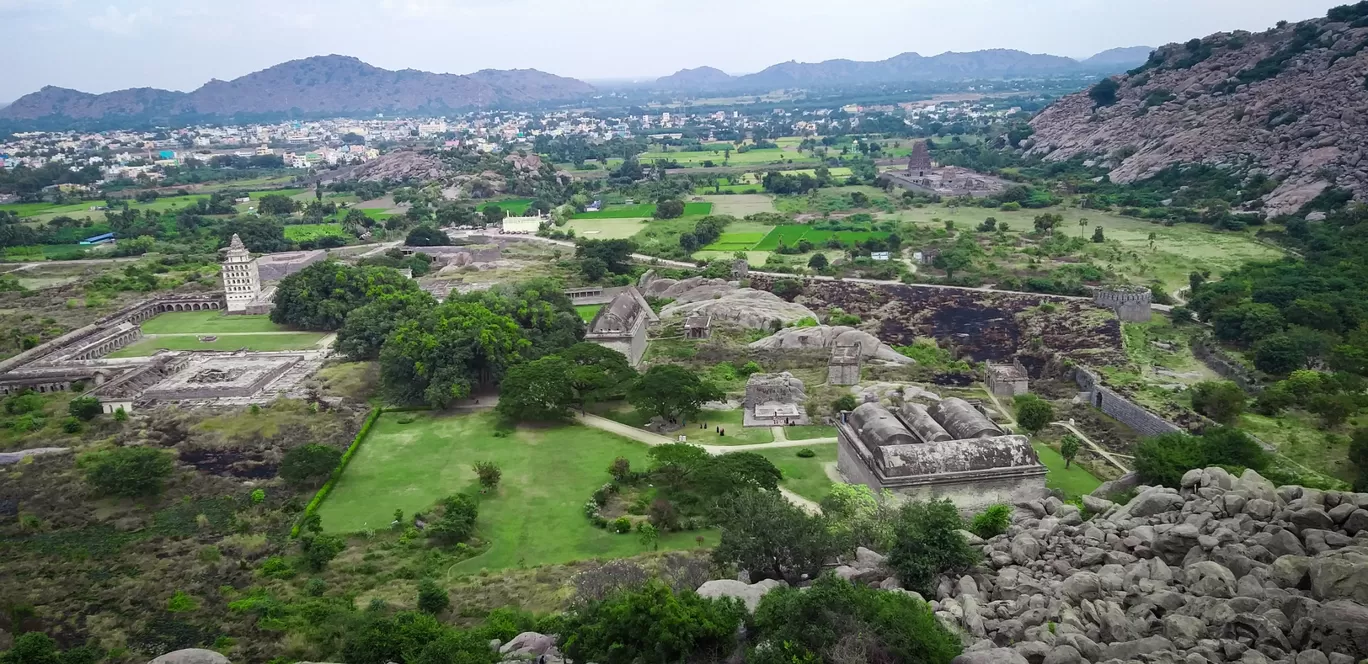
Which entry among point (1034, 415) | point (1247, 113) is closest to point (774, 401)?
point (1034, 415)

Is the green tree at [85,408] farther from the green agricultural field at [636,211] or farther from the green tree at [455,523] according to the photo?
the green agricultural field at [636,211]

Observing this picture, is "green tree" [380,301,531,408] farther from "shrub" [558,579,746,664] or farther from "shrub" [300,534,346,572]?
"shrub" [558,579,746,664]

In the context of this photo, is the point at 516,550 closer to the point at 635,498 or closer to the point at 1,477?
the point at 635,498

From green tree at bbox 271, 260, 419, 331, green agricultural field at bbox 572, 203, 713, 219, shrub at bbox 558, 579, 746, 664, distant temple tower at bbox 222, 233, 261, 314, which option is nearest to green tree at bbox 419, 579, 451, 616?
shrub at bbox 558, 579, 746, 664

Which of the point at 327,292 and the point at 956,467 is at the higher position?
the point at 327,292

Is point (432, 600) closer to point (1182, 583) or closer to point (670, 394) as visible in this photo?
point (670, 394)

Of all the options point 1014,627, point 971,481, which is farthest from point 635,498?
point 1014,627

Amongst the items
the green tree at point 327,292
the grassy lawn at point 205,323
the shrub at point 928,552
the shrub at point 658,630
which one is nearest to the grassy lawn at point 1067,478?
the shrub at point 928,552
